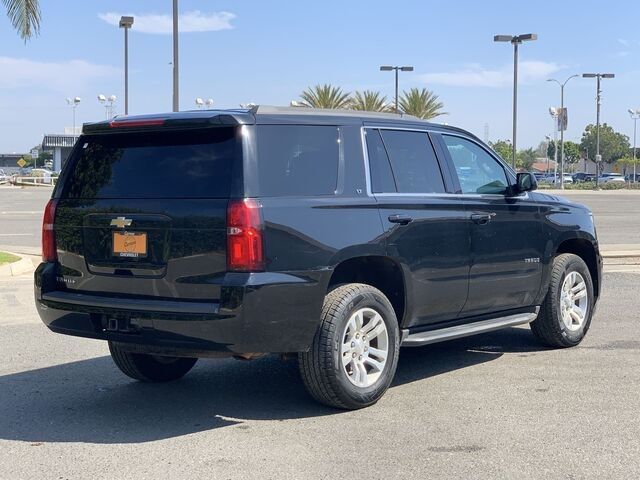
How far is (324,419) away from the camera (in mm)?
5645

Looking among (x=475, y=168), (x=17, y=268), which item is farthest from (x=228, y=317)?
(x=17, y=268)

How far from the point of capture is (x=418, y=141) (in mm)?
6582

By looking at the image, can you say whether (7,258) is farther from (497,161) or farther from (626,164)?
(626,164)

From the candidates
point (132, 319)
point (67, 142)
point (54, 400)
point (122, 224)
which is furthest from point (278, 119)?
point (67, 142)

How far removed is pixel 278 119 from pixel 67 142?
107538 millimetres

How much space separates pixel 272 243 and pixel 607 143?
13921 centimetres

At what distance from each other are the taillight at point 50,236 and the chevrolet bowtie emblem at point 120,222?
64 centimetres

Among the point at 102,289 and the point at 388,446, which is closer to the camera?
the point at 388,446

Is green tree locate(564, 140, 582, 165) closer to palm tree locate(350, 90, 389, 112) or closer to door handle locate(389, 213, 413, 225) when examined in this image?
palm tree locate(350, 90, 389, 112)

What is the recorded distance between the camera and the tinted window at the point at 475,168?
6.86 meters

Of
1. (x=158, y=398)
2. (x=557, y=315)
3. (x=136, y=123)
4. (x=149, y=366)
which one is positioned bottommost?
(x=158, y=398)

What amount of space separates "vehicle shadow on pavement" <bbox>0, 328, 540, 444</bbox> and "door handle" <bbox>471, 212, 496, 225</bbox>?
124cm

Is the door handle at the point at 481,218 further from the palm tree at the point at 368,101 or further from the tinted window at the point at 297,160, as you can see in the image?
the palm tree at the point at 368,101

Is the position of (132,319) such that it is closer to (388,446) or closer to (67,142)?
(388,446)
